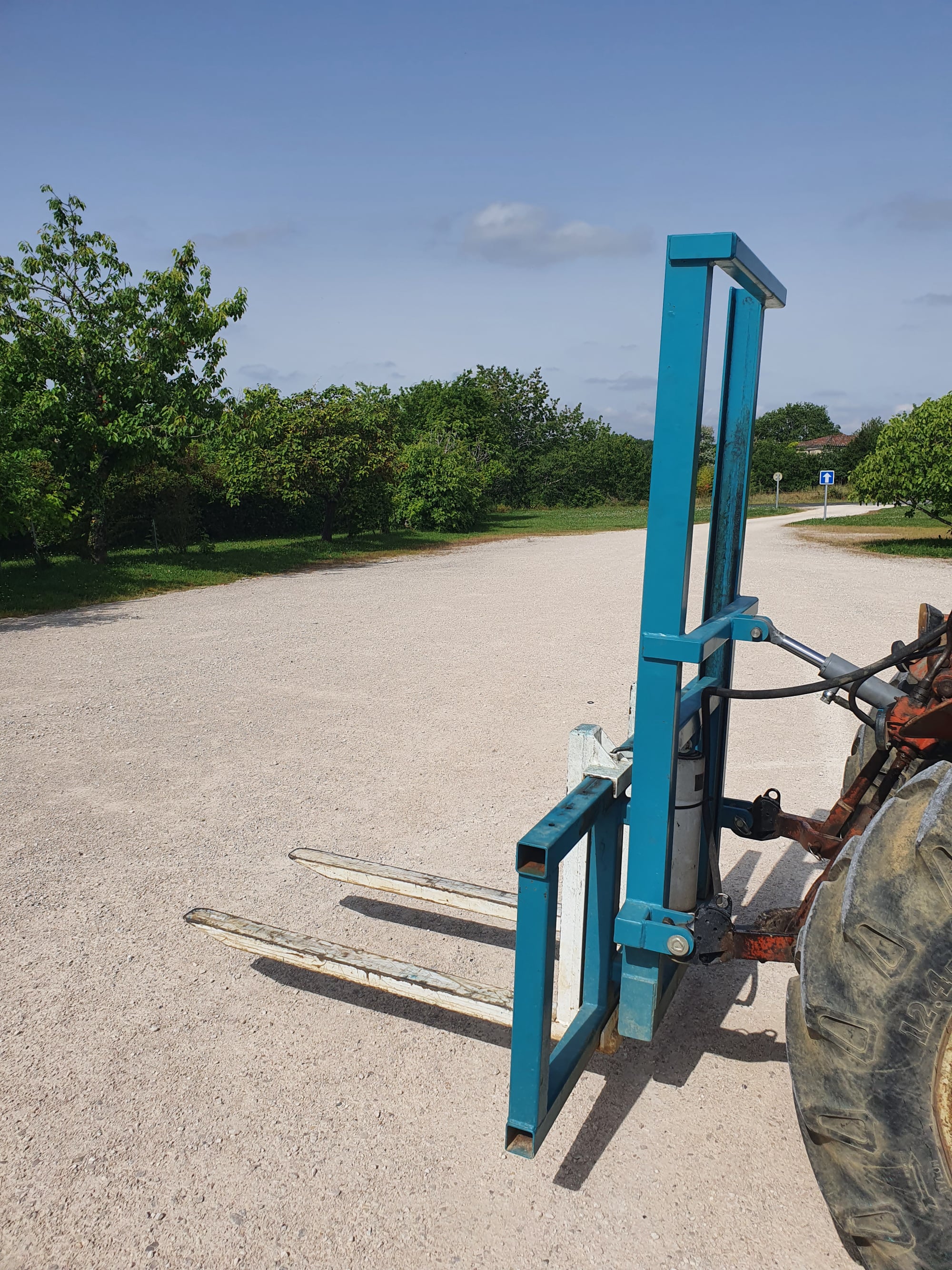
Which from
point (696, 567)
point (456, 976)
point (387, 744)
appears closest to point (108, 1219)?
point (456, 976)

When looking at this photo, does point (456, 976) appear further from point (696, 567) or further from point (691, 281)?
point (696, 567)

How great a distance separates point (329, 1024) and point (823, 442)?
368 feet

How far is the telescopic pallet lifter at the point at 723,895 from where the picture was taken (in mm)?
1904

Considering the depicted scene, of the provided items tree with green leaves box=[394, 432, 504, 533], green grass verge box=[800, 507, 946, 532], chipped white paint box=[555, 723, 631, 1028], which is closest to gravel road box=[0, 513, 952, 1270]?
chipped white paint box=[555, 723, 631, 1028]

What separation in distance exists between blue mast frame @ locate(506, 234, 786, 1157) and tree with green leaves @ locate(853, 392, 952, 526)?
1962 centimetres

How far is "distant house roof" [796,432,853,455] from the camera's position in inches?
3999

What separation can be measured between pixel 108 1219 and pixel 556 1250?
1202mm

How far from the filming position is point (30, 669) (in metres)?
9.34

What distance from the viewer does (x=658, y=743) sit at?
8.16 feet

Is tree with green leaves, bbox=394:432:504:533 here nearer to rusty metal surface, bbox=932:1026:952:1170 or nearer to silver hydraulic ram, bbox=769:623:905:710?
silver hydraulic ram, bbox=769:623:905:710

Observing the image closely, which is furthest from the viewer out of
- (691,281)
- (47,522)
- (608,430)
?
(608,430)

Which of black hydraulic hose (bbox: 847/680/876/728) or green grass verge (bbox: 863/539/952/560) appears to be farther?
green grass verge (bbox: 863/539/952/560)

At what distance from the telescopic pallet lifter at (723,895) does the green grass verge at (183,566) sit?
4423 millimetres

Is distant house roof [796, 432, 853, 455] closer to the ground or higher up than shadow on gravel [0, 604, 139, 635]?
higher up
